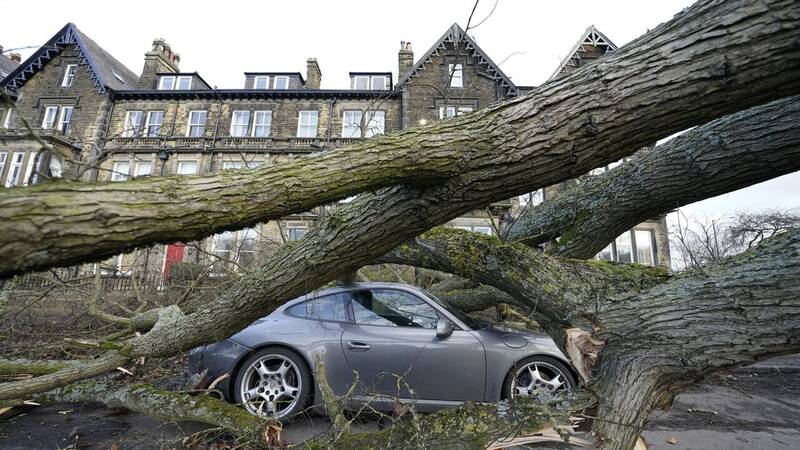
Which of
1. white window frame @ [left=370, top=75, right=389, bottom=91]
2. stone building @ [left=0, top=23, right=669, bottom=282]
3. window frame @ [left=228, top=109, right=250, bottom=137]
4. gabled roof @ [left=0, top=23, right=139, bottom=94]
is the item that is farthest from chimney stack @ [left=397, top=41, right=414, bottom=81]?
gabled roof @ [left=0, top=23, right=139, bottom=94]

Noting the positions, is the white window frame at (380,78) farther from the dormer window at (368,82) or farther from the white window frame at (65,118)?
the white window frame at (65,118)

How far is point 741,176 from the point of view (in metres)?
2.94

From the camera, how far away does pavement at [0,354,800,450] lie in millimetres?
3553

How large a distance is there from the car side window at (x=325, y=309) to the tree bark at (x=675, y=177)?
2208 mm

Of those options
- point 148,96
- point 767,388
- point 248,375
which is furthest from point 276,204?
point 148,96

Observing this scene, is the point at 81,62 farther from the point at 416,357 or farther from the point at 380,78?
the point at 416,357

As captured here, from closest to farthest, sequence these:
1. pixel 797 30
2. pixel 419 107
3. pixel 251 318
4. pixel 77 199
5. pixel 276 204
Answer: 1. pixel 77 199
2. pixel 797 30
3. pixel 276 204
4. pixel 251 318
5. pixel 419 107

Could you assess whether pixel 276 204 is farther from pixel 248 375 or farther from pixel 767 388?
pixel 767 388

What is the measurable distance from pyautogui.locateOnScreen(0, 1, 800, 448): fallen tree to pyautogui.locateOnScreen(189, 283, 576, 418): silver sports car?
4.55 ft

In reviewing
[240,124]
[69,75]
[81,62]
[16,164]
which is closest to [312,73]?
[240,124]

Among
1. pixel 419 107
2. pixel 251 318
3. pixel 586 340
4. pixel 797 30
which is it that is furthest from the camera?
pixel 419 107

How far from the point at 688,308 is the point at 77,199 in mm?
2733

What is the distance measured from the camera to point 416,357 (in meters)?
4.10

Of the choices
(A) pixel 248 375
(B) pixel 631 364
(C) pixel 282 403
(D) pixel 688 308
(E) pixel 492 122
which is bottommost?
(C) pixel 282 403
